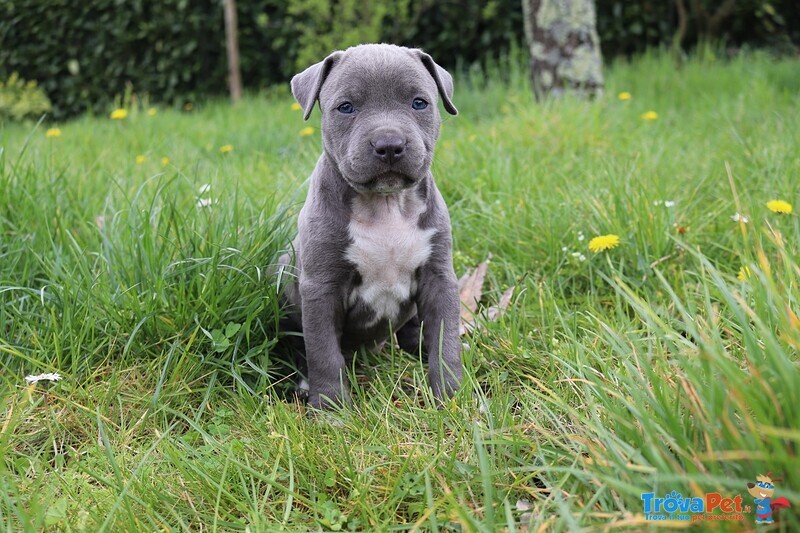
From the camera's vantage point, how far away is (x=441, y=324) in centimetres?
271

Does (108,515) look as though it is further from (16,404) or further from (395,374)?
(395,374)

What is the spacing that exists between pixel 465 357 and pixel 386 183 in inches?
27.6

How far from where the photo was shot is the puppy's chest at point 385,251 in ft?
8.84

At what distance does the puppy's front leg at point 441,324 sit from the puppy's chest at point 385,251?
0.07 m

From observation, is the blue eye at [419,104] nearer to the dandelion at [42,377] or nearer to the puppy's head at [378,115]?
the puppy's head at [378,115]

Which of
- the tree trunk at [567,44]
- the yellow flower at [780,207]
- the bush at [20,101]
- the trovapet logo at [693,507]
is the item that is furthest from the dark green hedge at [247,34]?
the trovapet logo at [693,507]

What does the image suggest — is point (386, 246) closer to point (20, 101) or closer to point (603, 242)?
point (603, 242)

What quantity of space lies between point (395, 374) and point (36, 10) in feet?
32.6

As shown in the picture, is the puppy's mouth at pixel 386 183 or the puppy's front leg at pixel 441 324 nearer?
the puppy's mouth at pixel 386 183

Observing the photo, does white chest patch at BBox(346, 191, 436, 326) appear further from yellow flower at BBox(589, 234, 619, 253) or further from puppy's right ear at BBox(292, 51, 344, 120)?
yellow flower at BBox(589, 234, 619, 253)

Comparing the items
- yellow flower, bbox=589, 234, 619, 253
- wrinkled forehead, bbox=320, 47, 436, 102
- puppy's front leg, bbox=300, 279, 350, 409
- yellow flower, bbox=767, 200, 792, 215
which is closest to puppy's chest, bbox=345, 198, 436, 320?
puppy's front leg, bbox=300, 279, 350, 409

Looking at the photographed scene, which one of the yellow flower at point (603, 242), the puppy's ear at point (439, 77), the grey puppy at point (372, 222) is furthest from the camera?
the yellow flower at point (603, 242)

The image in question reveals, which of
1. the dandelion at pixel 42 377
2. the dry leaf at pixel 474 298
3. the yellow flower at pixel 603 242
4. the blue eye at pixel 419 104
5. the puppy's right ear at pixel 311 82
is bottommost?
the dry leaf at pixel 474 298

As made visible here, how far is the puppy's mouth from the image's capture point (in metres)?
2.54
